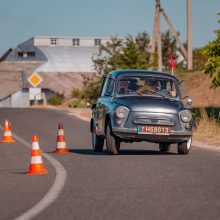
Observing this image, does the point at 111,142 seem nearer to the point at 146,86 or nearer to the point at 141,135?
the point at 141,135

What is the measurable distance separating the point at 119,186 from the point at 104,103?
756cm

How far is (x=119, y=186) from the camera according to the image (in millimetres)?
12344

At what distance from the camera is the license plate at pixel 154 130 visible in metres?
18.3

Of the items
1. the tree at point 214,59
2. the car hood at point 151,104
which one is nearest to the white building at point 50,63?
the tree at point 214,59

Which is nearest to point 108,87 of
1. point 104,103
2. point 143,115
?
point 104,103

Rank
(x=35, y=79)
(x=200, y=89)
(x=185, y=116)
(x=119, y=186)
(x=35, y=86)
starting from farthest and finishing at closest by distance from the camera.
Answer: (x=200, y=89), (x=35, y=86), (x=35, y=79), (x=185, y=116), (x=119, y=186)

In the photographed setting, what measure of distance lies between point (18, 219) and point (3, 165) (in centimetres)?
780

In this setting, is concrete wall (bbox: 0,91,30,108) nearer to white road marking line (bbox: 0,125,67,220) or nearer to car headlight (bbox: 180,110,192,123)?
car headlight (bbox: 180,110,192,123)

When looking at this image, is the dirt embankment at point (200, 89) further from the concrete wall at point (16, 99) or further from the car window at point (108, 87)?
the car window at point (108, 87)

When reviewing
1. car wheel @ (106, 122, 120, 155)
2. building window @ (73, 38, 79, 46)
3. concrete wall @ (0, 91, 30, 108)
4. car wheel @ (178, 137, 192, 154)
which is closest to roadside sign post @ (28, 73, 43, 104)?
concrete wall @ (0, 91, 30, 108)

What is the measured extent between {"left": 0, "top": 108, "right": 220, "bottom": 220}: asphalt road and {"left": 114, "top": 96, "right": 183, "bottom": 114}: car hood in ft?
3.06

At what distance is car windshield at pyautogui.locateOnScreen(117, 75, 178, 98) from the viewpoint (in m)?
19.4

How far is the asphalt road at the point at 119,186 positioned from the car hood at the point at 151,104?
933 millimetres

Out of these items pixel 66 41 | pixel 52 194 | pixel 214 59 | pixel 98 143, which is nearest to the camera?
pixel 52 194
